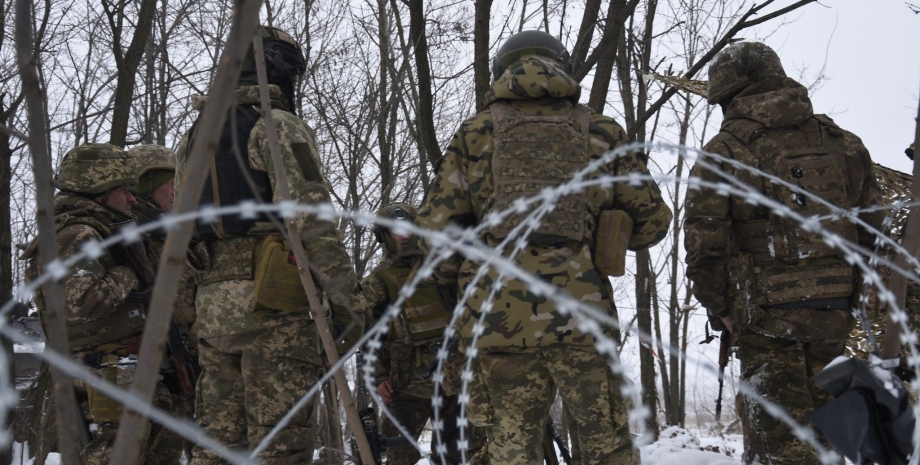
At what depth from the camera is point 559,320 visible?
8.82 ft

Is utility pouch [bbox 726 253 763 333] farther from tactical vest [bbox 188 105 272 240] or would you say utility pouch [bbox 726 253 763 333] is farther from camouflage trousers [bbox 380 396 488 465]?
tactical vest [bbox 188 105 272 240]

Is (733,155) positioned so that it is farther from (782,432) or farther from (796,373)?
(782,432)

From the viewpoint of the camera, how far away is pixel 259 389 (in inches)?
120

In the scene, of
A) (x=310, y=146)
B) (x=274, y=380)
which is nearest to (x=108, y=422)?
(x=274, y=380)

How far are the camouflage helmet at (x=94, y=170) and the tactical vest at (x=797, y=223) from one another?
2982 millimetres

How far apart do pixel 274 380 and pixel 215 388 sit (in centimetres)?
29

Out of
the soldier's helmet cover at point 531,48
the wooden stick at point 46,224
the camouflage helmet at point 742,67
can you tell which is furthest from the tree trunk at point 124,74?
the wooden stick at point 46,224

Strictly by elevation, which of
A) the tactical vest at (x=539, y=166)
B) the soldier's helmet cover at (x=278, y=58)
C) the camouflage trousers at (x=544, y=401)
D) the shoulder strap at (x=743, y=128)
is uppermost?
the soldier's helmet cover at (x=278, y=58)

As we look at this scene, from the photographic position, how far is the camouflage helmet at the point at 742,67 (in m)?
3.51

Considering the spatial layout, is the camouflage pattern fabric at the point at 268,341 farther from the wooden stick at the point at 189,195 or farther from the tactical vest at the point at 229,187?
the wooden stick at the point at 189,195

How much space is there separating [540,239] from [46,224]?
1999mm

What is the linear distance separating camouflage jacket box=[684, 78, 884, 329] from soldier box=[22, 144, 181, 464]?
2.62 metres

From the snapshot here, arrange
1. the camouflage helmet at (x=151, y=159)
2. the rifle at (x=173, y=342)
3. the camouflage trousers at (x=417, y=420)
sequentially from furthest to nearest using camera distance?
1. the camouflage trousers at (x=417, y=420)
2. the camouflage helmet at (x=151, y=159)
3. the rifle at (x=173, y=342)

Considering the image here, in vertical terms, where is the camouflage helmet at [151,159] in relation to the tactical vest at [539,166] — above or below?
above
